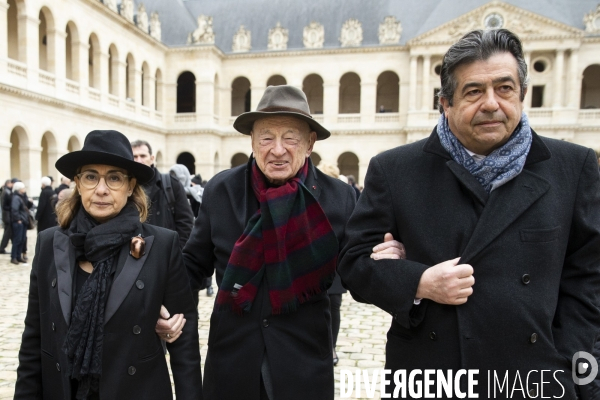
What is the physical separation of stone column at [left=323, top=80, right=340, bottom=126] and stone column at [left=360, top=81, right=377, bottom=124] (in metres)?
1.67

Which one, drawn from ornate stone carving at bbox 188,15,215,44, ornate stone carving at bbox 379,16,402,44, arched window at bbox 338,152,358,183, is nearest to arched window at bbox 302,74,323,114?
arched window at bbox 338,152,358,183

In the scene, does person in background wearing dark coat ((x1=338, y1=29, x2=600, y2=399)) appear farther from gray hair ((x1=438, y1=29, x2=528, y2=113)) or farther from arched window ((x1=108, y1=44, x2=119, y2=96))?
arched window ((x1=108, y1=44, x2=119, y2=96))

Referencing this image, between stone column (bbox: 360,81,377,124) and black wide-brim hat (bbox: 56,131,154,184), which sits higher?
stone column (bbox: 360,81,377,124)

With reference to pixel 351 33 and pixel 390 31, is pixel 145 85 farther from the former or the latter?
pixel 390 31

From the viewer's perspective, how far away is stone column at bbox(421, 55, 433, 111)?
28984mm

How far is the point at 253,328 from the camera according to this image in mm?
2359

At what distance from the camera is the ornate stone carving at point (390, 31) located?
29969 millimetres

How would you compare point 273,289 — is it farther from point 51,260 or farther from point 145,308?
point 51,260

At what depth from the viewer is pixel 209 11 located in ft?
113

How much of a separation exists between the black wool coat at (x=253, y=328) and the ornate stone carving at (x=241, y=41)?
3085 centimetres

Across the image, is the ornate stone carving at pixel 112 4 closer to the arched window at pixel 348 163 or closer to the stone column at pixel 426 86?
the arched window at pixel 348 163

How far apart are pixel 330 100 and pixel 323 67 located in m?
2.22

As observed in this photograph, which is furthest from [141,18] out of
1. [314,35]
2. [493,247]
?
[493,247]

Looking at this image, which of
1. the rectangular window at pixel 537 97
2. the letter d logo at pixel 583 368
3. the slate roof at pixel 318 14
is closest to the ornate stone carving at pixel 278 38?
the slate roof at pixel 318 14
